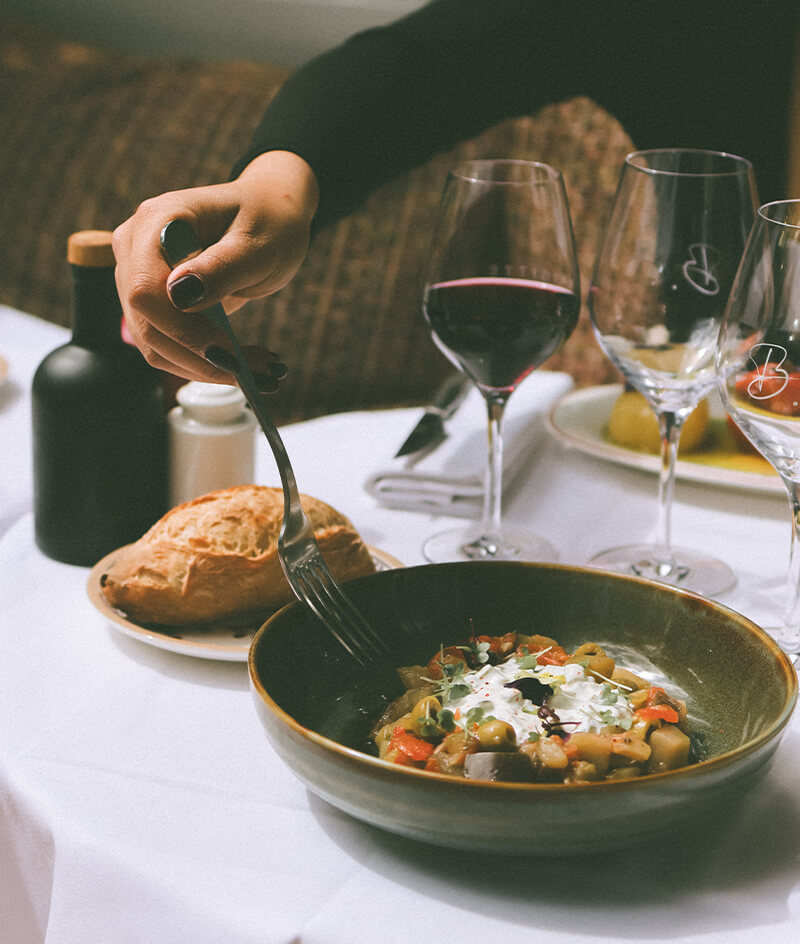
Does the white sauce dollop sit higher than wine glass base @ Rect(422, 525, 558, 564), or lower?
higher

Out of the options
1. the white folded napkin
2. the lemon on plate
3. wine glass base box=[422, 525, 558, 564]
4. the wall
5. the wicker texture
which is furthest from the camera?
the wall

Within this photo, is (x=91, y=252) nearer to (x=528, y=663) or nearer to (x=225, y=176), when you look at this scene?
(x=528, y=663)

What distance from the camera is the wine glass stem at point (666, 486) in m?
0.94

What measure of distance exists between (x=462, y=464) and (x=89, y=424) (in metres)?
0.42

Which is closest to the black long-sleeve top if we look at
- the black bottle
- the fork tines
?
the black bottle

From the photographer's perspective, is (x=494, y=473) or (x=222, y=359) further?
(x=494, y=473)

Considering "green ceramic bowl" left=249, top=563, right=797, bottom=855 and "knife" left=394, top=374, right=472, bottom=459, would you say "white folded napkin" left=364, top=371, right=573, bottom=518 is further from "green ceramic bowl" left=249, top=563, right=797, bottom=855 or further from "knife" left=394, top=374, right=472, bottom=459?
"green ceramic bowl" left=249, top=563, right=797, bottom=855

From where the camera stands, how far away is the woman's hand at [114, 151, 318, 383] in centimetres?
81

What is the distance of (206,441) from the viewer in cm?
100

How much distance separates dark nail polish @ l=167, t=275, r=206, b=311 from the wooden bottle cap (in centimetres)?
18

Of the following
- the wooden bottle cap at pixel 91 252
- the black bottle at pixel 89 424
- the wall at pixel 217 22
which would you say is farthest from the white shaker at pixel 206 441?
the wall at pixel 217 22

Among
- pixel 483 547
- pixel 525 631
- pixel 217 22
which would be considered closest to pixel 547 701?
pixel 525 631

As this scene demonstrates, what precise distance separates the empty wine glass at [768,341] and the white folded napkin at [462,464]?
0.41m

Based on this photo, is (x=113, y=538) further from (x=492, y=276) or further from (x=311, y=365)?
(x=311, y=365)
